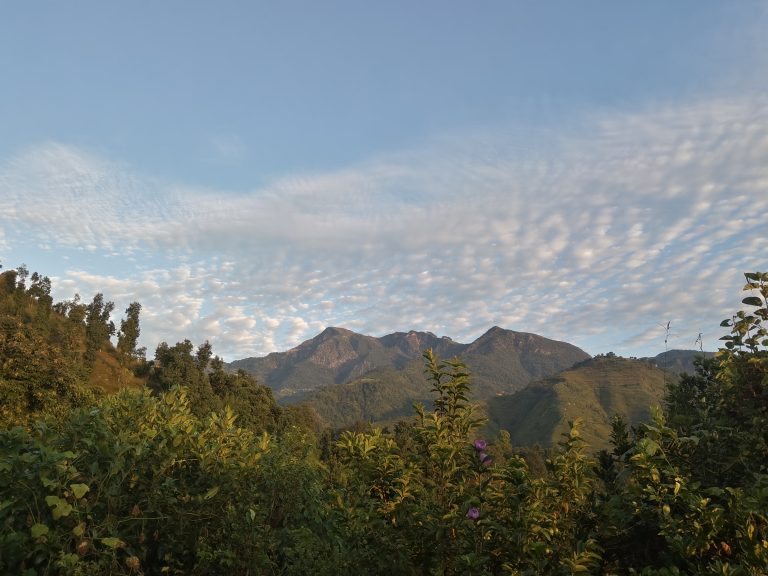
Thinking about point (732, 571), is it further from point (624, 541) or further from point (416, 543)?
point (416, 543)

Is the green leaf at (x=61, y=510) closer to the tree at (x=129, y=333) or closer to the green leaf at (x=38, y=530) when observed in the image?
the green leaf at (x=38, y=530)

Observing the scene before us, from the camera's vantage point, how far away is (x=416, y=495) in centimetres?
446

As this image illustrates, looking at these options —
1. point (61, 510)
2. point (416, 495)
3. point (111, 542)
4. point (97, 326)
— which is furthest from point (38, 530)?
point (97, 326)

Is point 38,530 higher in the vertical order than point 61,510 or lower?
lower

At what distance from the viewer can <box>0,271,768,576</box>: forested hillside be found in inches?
137

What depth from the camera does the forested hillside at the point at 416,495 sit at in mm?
3480

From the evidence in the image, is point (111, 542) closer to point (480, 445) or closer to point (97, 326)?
point (480, 445)

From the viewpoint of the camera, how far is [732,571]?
9.84 feet

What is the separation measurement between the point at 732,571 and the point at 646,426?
3.93 ft

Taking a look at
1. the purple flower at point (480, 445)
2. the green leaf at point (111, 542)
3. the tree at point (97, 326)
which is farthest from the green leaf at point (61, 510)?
the tree at point (97, 326)

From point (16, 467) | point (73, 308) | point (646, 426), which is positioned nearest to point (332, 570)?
point (16, 467)

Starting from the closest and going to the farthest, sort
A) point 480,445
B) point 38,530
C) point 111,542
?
point 38,530 < point 111,542 < point 480,445

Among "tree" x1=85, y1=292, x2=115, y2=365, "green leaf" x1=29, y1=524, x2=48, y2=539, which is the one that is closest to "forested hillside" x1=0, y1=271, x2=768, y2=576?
"green leaf" x1=29, y1=524, x2=48, y2=539

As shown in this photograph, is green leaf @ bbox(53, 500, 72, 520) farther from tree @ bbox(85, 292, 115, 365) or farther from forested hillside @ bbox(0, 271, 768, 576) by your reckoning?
tree @ bbox(85, 292, 115, 365)
